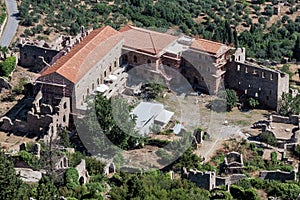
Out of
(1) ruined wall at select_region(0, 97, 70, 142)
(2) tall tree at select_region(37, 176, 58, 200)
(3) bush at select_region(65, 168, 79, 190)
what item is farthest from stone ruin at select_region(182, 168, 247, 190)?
(1) ruined wall at select_region(0, 97, 70, 142)

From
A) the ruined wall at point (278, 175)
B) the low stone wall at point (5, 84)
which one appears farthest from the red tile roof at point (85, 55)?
the ruined wall at point (278, 175)

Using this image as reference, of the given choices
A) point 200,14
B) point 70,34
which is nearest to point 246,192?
point 70,34

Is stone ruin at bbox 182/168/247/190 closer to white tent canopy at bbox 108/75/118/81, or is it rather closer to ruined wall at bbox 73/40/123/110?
ruined wall at bbox 73/40/123/110

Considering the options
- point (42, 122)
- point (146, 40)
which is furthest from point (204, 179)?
point (146, 40)

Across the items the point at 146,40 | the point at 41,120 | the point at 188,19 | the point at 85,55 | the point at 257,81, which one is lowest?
the point at 41,120

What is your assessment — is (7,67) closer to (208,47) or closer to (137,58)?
(137,58)
